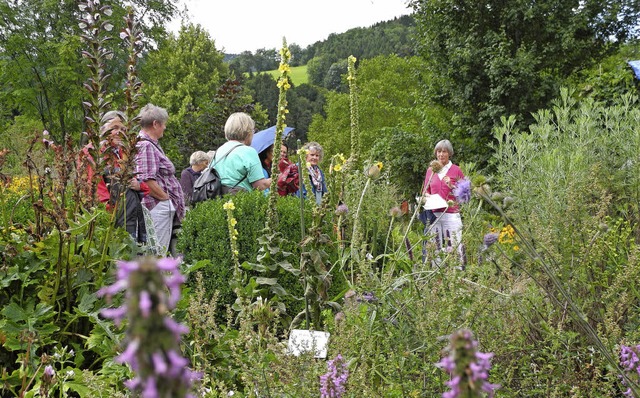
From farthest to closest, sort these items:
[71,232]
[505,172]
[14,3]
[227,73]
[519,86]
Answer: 1. [227,73]
2. [14,3]
3. [519,86]
4. [505,172]
5. [71,232]

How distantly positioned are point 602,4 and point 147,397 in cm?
1633

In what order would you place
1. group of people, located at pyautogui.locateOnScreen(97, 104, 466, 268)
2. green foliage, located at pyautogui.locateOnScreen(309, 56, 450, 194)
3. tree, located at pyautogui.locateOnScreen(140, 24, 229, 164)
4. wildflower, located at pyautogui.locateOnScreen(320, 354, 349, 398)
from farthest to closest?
tree, located at pyautogui.locateOnScreen(140, 24, 229, 164), green foliage, located at pyautogui.locateOnScreen(309, 56, 450, 194), group of people, located at pyautogui.locateOnScreen(97, 104, 466, 268), wildflower, located at pyautogui.locateOnScreen(320, 354, 349, 398)

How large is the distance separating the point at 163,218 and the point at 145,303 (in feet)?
16.6

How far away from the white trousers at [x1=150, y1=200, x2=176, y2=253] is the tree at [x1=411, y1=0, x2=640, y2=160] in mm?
10530

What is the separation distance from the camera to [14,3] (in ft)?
62.6

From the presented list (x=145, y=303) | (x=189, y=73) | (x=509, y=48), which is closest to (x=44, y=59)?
(x=509, y=48)

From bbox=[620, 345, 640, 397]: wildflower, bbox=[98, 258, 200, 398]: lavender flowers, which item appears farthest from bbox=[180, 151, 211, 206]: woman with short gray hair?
bbox=[98, 258, 200, 398]: lavender flowers

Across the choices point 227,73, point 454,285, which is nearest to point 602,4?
point 454,285

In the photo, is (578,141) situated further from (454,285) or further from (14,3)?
(14,3)

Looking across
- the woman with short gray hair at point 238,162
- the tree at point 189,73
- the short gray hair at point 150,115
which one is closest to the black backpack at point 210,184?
the woman with short gray hair at point 238,162

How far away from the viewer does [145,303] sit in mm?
435

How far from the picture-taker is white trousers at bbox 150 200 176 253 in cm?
530

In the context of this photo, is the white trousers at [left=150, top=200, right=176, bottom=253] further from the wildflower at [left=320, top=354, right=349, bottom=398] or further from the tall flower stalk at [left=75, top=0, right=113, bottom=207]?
the wildflower at [left=320, top=354, right=349, bottom=398]

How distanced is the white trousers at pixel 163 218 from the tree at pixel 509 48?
10530 millimetres
